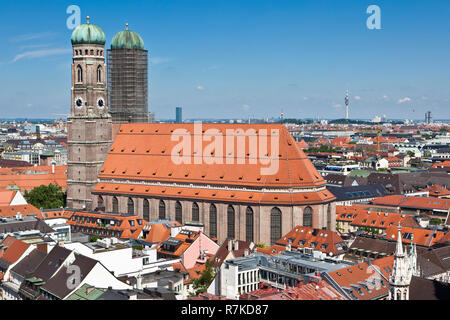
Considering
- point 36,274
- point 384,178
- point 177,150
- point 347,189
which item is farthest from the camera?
point 384,178

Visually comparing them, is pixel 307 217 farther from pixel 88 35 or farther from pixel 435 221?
pixel 88 35

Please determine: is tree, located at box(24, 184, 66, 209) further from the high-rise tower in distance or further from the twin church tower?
the high-rise tower in distance

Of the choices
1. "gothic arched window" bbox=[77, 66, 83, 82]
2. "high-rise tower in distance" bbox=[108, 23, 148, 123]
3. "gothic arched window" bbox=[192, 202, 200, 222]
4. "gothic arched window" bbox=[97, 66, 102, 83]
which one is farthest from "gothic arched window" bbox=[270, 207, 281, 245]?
"high-rise tower in distance" bbox=[108, 23, 148, 123]

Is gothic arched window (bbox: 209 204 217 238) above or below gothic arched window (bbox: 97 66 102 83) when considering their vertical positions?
below

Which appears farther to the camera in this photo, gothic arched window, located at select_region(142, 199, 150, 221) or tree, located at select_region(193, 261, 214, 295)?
gothic arched window, located at select_region(142, 199, 150, 221)

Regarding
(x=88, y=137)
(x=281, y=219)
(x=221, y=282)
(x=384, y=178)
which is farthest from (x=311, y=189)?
(x=384, y=178)

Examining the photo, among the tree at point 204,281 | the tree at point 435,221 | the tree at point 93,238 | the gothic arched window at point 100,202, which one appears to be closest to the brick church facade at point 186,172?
the gothic arched window at point 100,202
